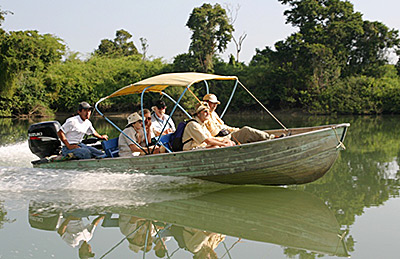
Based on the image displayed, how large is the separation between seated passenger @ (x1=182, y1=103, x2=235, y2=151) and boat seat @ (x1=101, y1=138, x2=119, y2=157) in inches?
49.1

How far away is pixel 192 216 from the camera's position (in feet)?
18.5

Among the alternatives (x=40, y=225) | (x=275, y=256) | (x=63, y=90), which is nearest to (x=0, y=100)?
(x=63, y=90)

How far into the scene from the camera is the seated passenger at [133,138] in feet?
23.5

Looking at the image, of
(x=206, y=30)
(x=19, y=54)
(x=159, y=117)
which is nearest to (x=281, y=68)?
(x=206, y=30)

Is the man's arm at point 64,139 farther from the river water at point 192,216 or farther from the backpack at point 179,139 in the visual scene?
the backpack at point 179,139

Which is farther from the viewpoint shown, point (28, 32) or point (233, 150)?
point (28, 32)

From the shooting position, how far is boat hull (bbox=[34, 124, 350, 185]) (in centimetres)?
627

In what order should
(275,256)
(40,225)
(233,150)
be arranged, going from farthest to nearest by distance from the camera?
(233,150), (40,225), (275,256)

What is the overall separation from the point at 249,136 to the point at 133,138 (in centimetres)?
175

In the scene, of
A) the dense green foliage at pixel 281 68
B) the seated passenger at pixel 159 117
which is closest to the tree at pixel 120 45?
the dense green foliage at pixel 281 68

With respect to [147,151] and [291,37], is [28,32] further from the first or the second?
[147,151]

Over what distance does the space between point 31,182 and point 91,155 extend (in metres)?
0.97

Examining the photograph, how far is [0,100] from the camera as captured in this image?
3114 centimetres

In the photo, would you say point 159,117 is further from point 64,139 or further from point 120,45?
point 120,45
